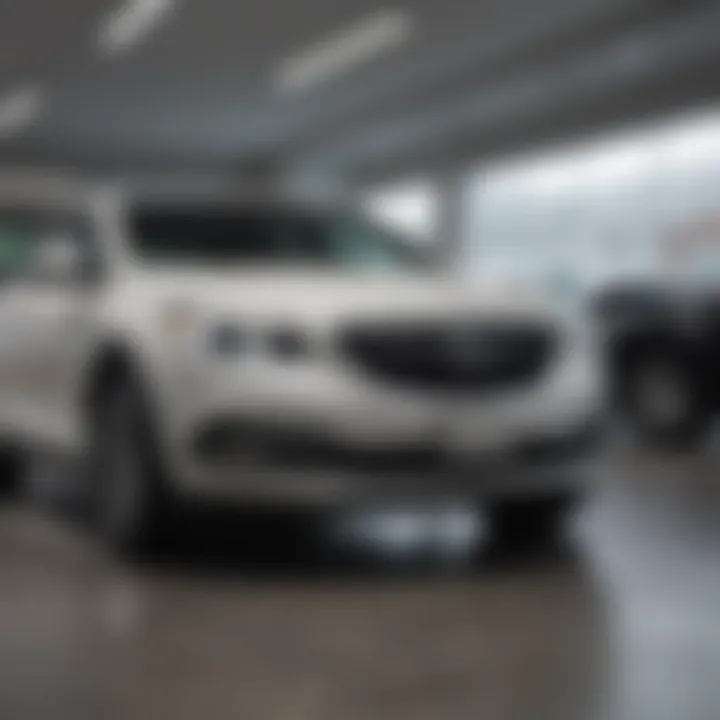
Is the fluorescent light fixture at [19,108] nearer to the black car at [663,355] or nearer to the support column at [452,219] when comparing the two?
the support column at [452,219]

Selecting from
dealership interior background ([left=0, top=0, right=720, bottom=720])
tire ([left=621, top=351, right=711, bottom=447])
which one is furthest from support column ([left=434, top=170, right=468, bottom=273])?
tire ([left=621, top=351, right=711, bottom=447])

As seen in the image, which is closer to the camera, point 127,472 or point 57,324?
point 127,472

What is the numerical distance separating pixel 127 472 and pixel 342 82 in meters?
8.05

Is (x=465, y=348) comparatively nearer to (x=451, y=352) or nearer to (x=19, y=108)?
(x=451, y=352)

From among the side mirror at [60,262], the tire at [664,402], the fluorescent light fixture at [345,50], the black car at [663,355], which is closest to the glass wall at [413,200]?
the fluorescent light fixture at [345,50]

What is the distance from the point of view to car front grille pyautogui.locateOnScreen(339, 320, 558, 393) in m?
5.02

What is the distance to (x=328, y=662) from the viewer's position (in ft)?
12.6

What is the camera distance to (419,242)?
266 inches

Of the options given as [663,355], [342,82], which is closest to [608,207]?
[663,355]

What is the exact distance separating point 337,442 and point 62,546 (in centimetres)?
144

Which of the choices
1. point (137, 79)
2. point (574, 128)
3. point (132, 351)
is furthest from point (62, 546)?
point (574, 128)

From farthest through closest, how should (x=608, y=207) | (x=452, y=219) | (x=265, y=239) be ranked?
1. (x=608, y=207)
2. (x=452, y=219)
3. (x=265, y=239)

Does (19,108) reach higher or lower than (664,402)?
higher

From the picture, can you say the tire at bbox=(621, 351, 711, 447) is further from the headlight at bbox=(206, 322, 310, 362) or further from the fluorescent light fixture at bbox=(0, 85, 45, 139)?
the headlight at bbox=(206, 322, 310, 362)
